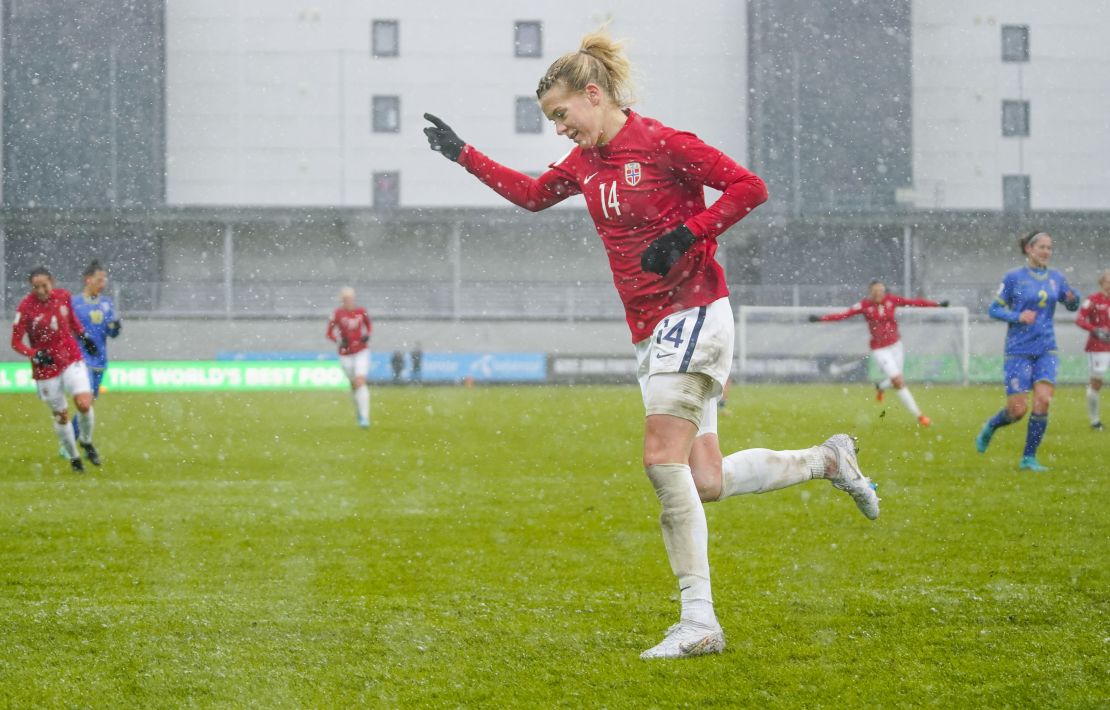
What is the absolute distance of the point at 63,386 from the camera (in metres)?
11.2

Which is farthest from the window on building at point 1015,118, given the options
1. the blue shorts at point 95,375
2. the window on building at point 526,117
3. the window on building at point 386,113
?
the blue shorts at point 95,375

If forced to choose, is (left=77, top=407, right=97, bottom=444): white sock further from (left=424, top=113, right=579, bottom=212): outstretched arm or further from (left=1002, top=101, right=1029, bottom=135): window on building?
(left=1002, top=101, right=1029, bottom=135): window on building

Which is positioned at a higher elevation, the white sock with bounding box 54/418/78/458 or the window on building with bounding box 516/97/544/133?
the window on building with bounding box 516/97/544/133

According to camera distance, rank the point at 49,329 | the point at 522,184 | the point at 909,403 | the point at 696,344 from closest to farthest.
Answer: the point at 696,344, the point at 522,184, the point at 49,329, the point at 909,403

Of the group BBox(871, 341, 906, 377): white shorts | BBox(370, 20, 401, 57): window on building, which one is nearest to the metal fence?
BBox(370, 20, 401, 57): window on building

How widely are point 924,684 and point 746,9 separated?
121 feet

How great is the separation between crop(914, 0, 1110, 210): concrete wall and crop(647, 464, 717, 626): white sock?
36508mm

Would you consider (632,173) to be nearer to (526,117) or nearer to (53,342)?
(53,342)

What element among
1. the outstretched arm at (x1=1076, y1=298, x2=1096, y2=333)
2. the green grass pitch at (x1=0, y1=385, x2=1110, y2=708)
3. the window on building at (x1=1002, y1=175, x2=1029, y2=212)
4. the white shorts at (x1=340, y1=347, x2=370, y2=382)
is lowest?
the green grass pitch at (x1=0, y1=385, x2=1110, y2=708)

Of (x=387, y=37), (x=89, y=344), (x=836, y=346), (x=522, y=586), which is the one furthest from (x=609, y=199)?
(x=387, y=37)

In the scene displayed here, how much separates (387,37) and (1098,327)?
27606 mm

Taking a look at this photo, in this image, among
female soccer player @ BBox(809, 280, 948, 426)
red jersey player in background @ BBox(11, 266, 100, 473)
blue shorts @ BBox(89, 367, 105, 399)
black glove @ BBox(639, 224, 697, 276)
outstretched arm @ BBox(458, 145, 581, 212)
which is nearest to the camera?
black glove @ BBox(639, 224, 697, 276)

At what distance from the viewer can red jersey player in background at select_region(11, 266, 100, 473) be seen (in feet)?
35.8

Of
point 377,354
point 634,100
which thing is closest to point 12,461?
point 634,100
